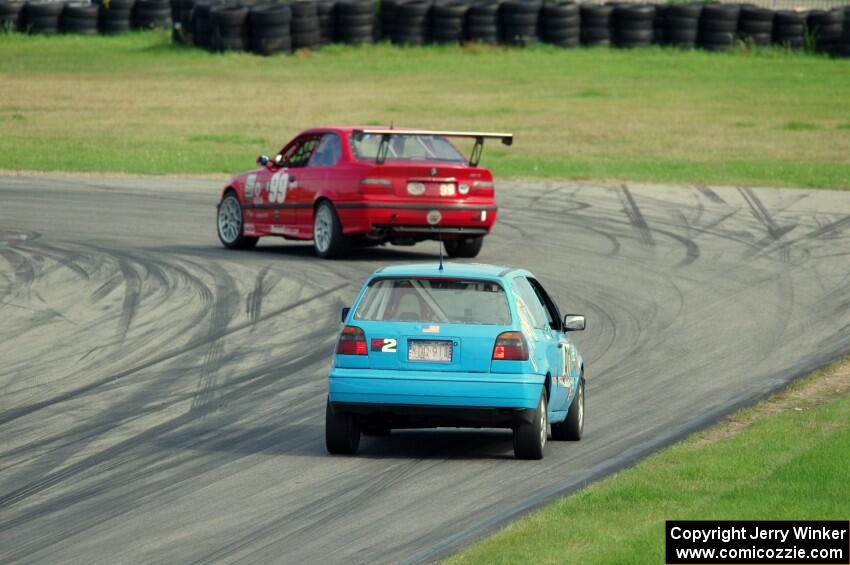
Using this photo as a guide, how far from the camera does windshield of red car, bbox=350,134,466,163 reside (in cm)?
2097

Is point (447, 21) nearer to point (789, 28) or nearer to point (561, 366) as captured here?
point (789, 28)

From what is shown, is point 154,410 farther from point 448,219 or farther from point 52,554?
point 448,219

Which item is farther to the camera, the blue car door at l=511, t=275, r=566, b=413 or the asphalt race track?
the blue car door at l=511, t=275, r=566, b=413

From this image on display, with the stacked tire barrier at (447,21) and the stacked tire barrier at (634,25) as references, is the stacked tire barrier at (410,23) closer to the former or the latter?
the stacked tire barrier at (447,21)

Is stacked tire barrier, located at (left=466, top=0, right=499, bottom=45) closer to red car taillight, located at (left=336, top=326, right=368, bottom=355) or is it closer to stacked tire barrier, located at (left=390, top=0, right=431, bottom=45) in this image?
stacked tire barrier, located at (left=390, top=0, right=431, bottom=45)

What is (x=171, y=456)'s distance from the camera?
1094 centimetres

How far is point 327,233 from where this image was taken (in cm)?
2114

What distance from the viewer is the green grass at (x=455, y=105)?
34.8m

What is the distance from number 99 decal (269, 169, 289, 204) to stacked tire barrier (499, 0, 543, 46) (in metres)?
30.8

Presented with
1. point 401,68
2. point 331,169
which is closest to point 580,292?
point 331,169

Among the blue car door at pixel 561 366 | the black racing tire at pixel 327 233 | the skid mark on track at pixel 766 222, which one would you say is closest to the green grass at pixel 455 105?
the skid mark on track at pixel 766 222

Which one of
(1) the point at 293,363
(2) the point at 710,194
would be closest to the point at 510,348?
(1) the point at 293,363

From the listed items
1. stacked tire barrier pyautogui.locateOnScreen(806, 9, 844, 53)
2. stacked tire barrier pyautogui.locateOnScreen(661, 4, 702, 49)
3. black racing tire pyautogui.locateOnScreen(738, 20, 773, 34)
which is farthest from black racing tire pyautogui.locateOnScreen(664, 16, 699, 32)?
stacked tire barrier pyautogui.locateOnScreen(806, 9, 844, 53)

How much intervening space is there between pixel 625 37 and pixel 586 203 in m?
25.9
